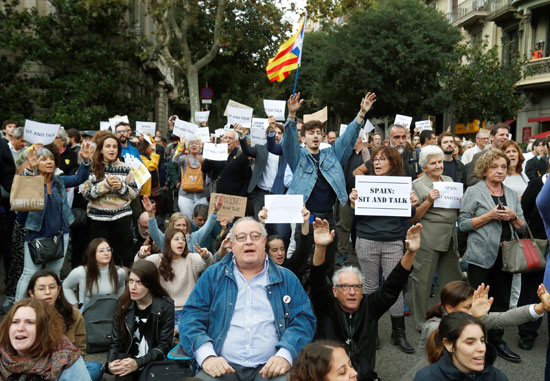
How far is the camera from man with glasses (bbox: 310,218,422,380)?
3928mm

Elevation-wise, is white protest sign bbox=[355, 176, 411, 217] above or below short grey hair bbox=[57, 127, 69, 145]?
below

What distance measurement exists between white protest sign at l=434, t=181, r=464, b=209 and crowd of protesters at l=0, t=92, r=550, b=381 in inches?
1.8

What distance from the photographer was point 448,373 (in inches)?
Answer: 122

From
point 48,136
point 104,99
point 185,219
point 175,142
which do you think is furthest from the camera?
point 104,99

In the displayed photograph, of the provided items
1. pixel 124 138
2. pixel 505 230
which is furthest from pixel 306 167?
pixel 124 138

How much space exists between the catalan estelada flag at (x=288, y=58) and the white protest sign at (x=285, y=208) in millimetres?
5264

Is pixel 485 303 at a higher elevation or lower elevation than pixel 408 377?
higher

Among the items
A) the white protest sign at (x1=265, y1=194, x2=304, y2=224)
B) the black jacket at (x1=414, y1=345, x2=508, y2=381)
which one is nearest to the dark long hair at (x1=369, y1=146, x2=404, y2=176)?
the white protest sign at (x1=265, y1=194, x2=304, y2=224)

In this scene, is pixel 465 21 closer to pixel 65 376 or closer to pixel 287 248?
pixel 287 248

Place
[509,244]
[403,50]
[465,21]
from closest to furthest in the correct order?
[509,244]
[403,50]
[465,21]

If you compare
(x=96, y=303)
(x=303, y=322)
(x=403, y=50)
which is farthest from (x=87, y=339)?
(x=403, y=50)

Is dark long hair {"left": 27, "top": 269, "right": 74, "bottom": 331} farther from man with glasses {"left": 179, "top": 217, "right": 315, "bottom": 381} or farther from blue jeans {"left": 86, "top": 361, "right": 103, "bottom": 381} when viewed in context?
man with glasses {"left": 179, "top": 217, "right": 315, "bottom": 381}

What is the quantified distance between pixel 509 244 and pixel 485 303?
5.42ft

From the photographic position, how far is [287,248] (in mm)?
5883
